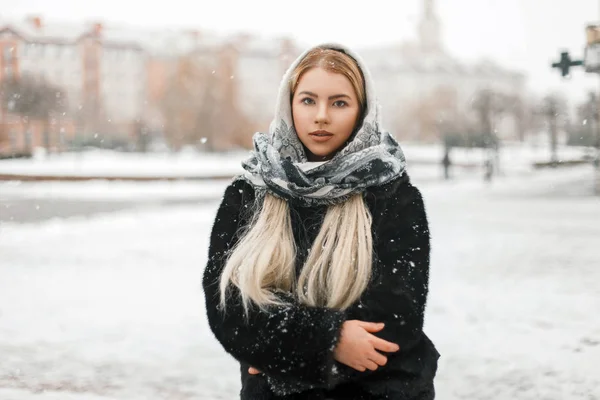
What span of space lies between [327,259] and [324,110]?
1.28ft

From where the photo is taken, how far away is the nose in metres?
1.82

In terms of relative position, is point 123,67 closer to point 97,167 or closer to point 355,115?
point 97,167

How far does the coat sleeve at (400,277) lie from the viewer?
5.78 feet

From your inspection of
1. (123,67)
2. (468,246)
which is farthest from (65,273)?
(123,67)

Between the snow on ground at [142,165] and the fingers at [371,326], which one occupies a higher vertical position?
the fingers at [371,326]

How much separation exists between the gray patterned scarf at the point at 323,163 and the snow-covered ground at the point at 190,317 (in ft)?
8.44

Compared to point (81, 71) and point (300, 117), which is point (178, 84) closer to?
point (81, 71)

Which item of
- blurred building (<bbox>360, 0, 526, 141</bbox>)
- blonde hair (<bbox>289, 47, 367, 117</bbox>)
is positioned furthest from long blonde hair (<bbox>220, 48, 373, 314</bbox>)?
blurred building (<bbox>360, 0, 526, 141</bbox>)

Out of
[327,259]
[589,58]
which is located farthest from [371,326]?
[589,58]

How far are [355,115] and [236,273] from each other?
528 mm

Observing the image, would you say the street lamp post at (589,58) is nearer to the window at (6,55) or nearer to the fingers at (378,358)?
the fingers at (378,358)

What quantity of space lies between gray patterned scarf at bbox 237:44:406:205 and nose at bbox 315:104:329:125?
0.09m

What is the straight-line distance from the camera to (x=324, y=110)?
182cm

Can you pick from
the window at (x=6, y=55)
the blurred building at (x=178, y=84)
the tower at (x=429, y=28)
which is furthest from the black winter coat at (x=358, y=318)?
the tower at (x=429, y=28)
